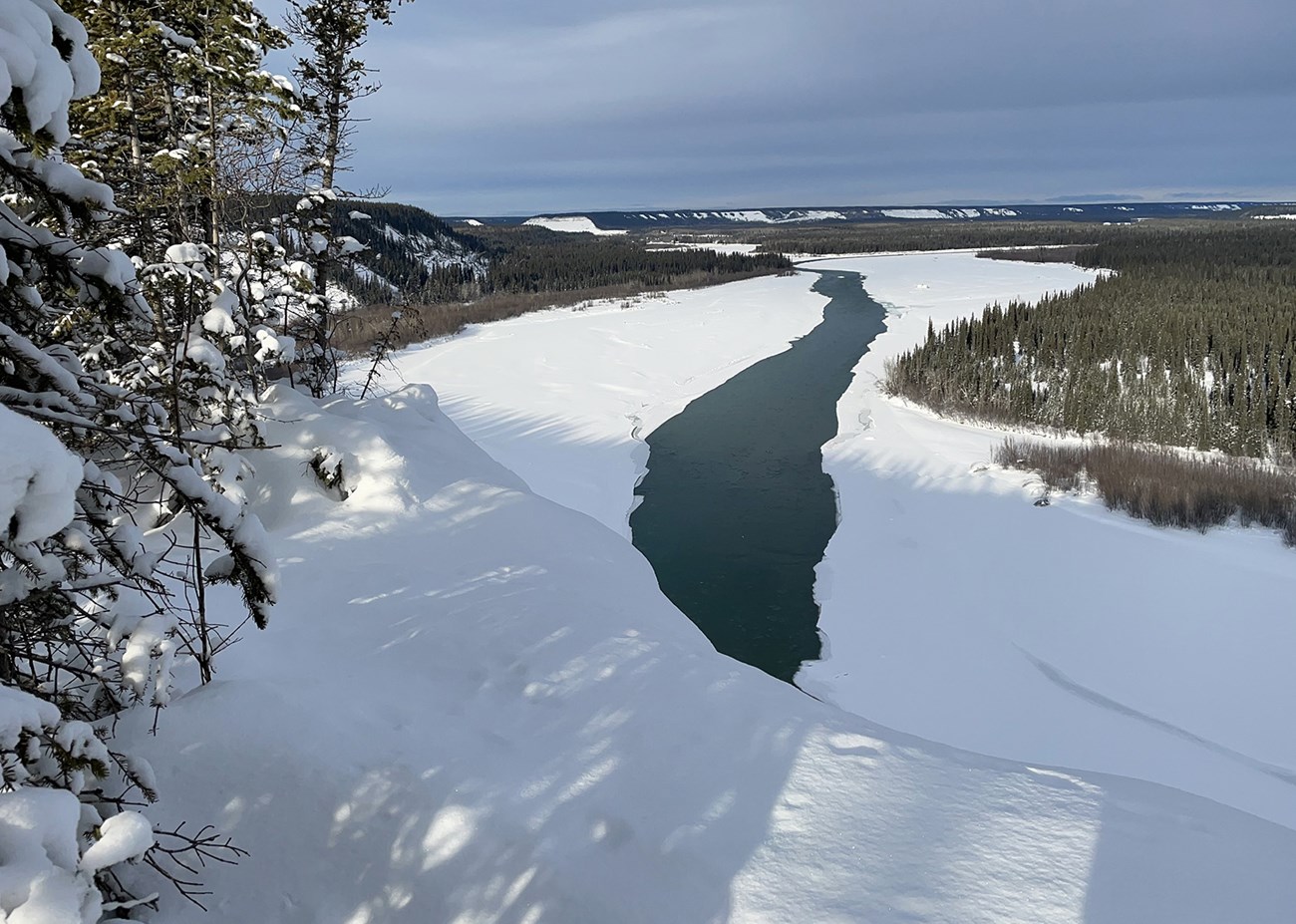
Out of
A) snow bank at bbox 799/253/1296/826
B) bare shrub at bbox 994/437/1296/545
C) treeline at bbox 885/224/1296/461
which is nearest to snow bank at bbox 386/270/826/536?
snow bank at bbox 799/253/1296/826

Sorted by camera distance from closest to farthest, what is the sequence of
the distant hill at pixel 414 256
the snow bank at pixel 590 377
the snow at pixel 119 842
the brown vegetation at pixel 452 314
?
1. the snow at pixel 119 842
2. the snow bank at pixel 590 377
3. the brown vegetation at pixel 452 314
4. the distant hill at pixel 414 256

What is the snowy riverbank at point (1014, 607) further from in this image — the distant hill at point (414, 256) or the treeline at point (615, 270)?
the treeline at point (615, 270)

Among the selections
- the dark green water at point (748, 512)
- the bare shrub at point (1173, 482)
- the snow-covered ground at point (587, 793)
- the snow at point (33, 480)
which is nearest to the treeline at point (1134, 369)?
the bare shrub at point (1173, 482)

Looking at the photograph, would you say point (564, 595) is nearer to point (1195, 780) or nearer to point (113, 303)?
point (113, 303)

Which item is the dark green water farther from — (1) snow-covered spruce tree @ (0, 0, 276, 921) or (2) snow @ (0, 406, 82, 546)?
(2) snow @ (0, 406, 82, 546)

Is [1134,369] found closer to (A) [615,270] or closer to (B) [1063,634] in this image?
(B) [1063,634]

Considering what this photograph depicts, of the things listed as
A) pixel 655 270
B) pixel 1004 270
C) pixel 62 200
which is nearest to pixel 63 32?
pixel 62 200

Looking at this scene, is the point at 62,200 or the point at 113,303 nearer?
the point at 62,200
